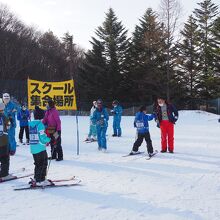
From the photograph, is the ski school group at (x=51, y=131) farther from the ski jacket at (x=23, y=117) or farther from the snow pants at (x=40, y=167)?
the ski jacket at (x=23, y=117)

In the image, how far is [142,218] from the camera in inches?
225

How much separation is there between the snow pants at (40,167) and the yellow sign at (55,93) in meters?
5.19

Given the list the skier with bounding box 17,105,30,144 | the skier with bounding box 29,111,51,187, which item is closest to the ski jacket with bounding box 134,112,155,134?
the skier with bounding box 29,111,51,187

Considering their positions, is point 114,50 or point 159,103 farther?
point 114,50

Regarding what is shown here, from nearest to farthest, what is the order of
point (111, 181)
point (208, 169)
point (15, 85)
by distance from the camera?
1. point (111, 181)
2. point (208, 169)
3. point (15, 85)

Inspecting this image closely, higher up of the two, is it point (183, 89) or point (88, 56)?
point (88, 56)

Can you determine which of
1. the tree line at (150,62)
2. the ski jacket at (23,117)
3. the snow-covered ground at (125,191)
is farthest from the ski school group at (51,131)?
the tree line at (150,62)

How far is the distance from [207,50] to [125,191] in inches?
1702

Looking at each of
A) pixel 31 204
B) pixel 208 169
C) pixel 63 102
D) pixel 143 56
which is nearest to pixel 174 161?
pixel 208 169

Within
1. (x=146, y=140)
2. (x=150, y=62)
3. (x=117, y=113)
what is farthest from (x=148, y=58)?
(x=146, y=140)

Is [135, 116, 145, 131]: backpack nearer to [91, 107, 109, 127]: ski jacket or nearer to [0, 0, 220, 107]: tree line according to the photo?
[91, 107, 109, 127]: ski jacket

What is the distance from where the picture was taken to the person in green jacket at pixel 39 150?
7824mm

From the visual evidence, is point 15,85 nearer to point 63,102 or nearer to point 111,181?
point 63,102

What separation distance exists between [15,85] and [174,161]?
129 feet
